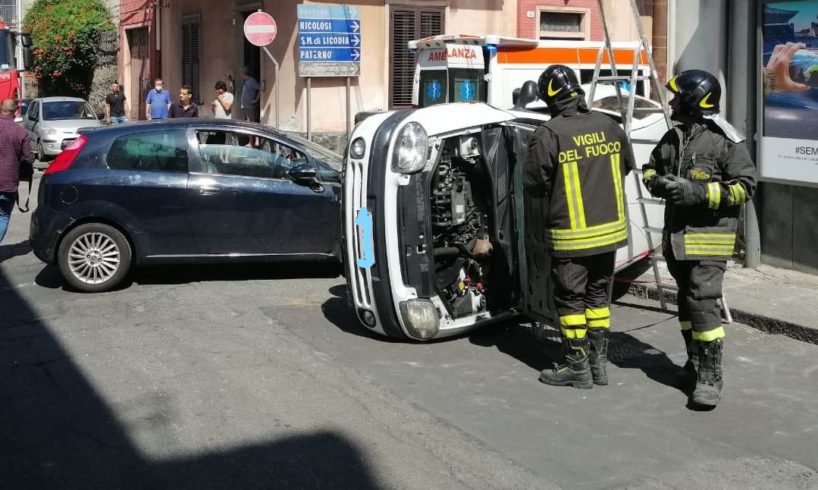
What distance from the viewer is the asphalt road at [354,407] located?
5031mm

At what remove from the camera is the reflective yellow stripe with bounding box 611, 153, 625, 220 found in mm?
6328

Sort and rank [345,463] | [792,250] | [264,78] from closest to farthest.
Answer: [345,463]
[792,250]
[264,78]

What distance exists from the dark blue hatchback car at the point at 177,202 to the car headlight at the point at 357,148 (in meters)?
2.04

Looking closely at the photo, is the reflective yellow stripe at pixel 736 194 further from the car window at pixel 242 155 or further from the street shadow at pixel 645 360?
the car window at pixel 242 155

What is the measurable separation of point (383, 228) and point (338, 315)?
1.40 m

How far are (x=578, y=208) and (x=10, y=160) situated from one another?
21.5 feet

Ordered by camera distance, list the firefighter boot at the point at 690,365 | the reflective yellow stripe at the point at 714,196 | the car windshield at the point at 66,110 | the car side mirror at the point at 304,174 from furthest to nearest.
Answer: the car windshield at the point at 66,110, the car side mirror at the point at 304,174, the firefighter boot at the point at 690,365, the reflective yellow stripe at the point at 714,196

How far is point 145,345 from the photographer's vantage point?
24.2 ft

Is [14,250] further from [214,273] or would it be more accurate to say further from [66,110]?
[66,110]

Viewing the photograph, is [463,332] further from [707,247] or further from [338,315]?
[707,247]

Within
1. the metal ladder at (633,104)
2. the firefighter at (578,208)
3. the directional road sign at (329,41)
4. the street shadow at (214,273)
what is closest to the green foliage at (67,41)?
the directional road sign at (329,41)

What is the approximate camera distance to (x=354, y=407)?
6.01 metres

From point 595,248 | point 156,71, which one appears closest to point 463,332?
point 595,248

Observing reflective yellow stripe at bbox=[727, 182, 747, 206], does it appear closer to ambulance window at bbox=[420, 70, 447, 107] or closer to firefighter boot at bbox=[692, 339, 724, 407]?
firefighter boot at bbox=[692, 339, 724, 407]
